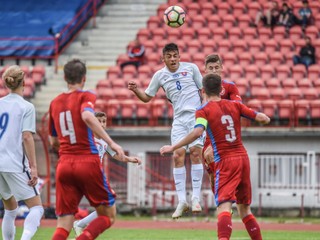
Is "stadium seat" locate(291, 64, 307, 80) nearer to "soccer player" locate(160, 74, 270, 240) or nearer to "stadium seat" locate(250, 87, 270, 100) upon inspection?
"stadium seat" locate(250, 87, 270, 100)

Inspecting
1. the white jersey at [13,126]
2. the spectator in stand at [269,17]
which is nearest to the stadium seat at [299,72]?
the spectator in stand at [269,17]

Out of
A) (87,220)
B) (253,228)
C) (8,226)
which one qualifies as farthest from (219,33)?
(8,226)

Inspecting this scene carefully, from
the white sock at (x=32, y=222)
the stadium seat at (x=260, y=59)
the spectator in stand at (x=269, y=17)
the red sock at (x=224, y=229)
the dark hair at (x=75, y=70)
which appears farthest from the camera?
the spectator in stand at (x=269, y=17)

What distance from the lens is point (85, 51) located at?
32.6 meters

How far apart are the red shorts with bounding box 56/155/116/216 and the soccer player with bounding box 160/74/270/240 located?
1309mm

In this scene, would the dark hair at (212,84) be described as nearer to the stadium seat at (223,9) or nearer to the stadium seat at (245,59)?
the stadium seat at (245,59)

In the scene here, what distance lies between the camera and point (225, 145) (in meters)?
12.9

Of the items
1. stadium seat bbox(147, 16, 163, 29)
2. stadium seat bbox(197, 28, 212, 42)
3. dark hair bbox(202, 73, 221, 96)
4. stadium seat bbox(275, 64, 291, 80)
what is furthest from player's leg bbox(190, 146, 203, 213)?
stadium seat bbox(147, 16, 163, 29)

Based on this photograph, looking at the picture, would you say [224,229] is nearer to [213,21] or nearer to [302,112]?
[302,112]

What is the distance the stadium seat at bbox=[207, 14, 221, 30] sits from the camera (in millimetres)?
32094

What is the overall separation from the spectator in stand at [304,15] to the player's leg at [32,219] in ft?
64.1

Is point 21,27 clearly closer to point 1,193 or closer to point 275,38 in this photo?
point 275,38

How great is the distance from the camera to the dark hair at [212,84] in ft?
41.4

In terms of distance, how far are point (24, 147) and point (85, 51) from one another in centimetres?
1994
